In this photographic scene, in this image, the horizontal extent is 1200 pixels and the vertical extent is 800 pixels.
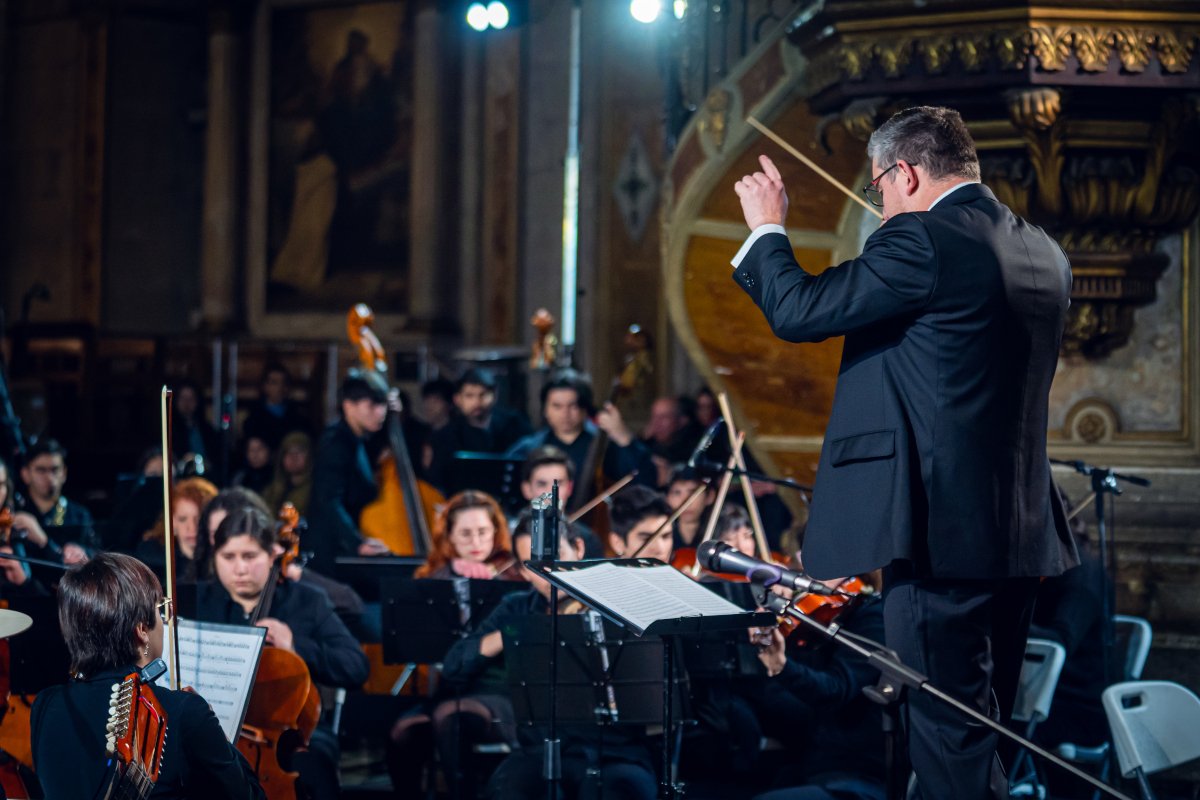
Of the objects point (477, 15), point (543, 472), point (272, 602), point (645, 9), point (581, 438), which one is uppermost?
point (477, 15)

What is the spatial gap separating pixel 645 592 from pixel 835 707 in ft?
3.59

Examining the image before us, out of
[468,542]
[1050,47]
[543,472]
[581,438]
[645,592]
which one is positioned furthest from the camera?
[581,438]

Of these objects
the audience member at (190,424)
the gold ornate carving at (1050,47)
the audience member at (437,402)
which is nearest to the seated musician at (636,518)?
the gold ornate carving at (1050,47)

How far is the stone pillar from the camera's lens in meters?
11.7

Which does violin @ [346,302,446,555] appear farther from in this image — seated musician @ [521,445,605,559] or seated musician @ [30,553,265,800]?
seated musician @ [30,553,265,800]

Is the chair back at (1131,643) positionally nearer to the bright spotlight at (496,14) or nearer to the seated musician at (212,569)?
the seated musician at (212,569)

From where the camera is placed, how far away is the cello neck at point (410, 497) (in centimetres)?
599

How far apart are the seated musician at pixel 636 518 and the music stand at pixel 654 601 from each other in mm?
1784

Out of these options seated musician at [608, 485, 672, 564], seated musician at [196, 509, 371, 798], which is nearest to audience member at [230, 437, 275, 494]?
seated musician at [608, 485, 672, 564]

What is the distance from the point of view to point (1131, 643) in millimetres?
4320

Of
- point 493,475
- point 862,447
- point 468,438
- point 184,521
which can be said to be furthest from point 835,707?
point 468,438

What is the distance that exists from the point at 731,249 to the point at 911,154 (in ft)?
9.80

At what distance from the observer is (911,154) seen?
2436 millimetres

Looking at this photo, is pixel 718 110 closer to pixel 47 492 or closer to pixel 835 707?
pixel 835 707
